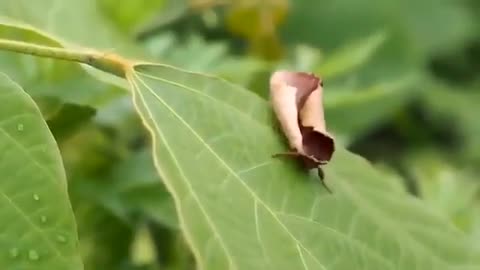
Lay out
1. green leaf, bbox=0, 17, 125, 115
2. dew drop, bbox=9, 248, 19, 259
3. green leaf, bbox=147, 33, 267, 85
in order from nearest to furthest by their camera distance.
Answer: dew drop, bbox=9, 248, 19, 259, green leaf, bbox=0, 17, 125, 115, green leaf, bbox=147, 33, 267, 85

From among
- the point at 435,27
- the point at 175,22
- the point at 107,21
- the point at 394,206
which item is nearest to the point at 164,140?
the point at 394,206

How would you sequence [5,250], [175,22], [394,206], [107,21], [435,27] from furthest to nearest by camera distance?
[435,27]
[175,22]
[107,21]
[394,206]
[5,250]

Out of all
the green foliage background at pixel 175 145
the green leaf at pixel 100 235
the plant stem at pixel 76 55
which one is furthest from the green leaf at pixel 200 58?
the plant stem at pixel 76 55

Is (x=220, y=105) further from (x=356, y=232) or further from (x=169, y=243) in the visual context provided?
(x=169, y=243)

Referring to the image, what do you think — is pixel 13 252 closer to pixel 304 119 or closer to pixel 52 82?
pixel 304 119

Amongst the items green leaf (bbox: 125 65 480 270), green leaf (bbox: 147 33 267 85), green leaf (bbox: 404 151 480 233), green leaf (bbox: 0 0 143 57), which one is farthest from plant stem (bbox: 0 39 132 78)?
green leaf (bbox: 404 151 480 233)

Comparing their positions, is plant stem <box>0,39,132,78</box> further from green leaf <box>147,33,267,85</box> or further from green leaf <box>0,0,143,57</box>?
green leaf <box>147,33,267,85</box>
